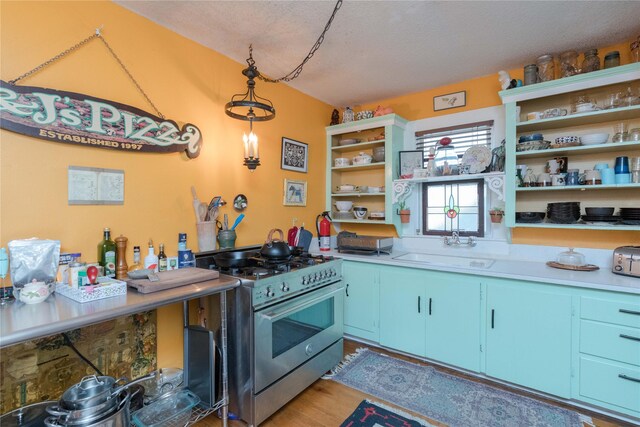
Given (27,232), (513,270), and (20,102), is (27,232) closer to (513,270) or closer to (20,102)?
(20,102)

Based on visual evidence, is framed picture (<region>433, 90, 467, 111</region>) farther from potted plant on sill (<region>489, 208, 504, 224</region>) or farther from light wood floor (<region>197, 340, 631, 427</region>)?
light wood floor (<region>197, 340, 631, 427</region>)

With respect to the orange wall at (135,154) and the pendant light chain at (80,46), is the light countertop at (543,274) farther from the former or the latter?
the pendant light chain at (80,46)

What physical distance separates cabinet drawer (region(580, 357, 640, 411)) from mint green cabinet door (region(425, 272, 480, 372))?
612 millimetres

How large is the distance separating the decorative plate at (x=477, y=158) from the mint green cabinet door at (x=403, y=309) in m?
1.07

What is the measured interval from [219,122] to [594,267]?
3015 millimetres

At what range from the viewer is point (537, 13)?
1.94 m

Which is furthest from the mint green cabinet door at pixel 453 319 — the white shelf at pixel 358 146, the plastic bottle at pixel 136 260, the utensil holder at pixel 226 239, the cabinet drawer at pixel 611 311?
the plastic bottle at pixel 136 260

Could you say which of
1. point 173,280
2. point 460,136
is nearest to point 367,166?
point 460,136

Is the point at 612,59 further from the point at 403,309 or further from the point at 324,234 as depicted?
the point at 324,234

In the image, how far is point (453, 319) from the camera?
7.72 feet

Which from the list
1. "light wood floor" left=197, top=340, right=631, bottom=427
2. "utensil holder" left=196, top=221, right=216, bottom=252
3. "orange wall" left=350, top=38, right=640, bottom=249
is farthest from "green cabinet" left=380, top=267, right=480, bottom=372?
"utensil holder" left=196, top=221, right=216, bottom=252

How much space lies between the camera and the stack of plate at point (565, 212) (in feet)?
7.39

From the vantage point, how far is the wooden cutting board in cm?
144

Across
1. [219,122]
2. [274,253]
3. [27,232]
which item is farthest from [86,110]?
[274,253]
